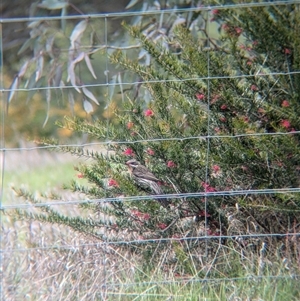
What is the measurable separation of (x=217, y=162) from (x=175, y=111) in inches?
19.5

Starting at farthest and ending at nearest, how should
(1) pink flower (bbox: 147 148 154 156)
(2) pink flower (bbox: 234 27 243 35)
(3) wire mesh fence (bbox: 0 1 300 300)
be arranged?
(2) pink flower (bbox: 234 27 243 35), (1) pink flower (bbox: 147 148 154 156), (3) wire mesh fence (bbox: 0 1 300 300)

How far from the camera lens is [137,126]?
13.9 feet

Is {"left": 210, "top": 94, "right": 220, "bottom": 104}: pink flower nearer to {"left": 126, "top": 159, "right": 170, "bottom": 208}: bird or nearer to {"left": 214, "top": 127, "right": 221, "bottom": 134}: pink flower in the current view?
{"left": 214, "top": 127, "right": 221, "bottom": 134}: pink flower

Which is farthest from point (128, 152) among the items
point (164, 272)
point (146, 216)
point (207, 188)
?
point (164, 272)

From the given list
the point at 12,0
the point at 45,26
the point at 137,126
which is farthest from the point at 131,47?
the point at 12,0

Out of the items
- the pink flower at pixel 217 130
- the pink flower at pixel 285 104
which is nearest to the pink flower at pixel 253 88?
the pink flower at pixel 285 104

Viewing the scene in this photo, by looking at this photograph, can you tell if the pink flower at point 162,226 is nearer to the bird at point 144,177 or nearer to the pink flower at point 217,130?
the bird at point 144,177

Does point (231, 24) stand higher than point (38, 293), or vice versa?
point (231, 24)

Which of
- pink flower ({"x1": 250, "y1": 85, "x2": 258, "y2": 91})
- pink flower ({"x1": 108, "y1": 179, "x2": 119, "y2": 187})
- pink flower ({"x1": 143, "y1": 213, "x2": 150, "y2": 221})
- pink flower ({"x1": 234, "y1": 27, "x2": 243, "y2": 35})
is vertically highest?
pink flower ({"x1": 234, "y1": 27, "x2": 243, "y2": 35})

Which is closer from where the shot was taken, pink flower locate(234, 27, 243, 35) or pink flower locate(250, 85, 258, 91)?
pink flower locate(250, 85, 258, 91)

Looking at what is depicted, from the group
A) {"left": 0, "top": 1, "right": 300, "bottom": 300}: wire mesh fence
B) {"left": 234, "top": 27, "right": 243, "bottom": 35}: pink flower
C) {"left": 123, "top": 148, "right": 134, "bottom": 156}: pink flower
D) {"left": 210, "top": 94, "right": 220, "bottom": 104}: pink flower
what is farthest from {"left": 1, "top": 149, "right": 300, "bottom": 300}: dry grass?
{"left": 234, "top": 27, "right": 243, "bottom": 35}: pink flower

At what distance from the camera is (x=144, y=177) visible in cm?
421

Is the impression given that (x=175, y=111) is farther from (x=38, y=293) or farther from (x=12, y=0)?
(x=12, y=0)

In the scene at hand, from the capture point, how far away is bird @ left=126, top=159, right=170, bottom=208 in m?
4.20
